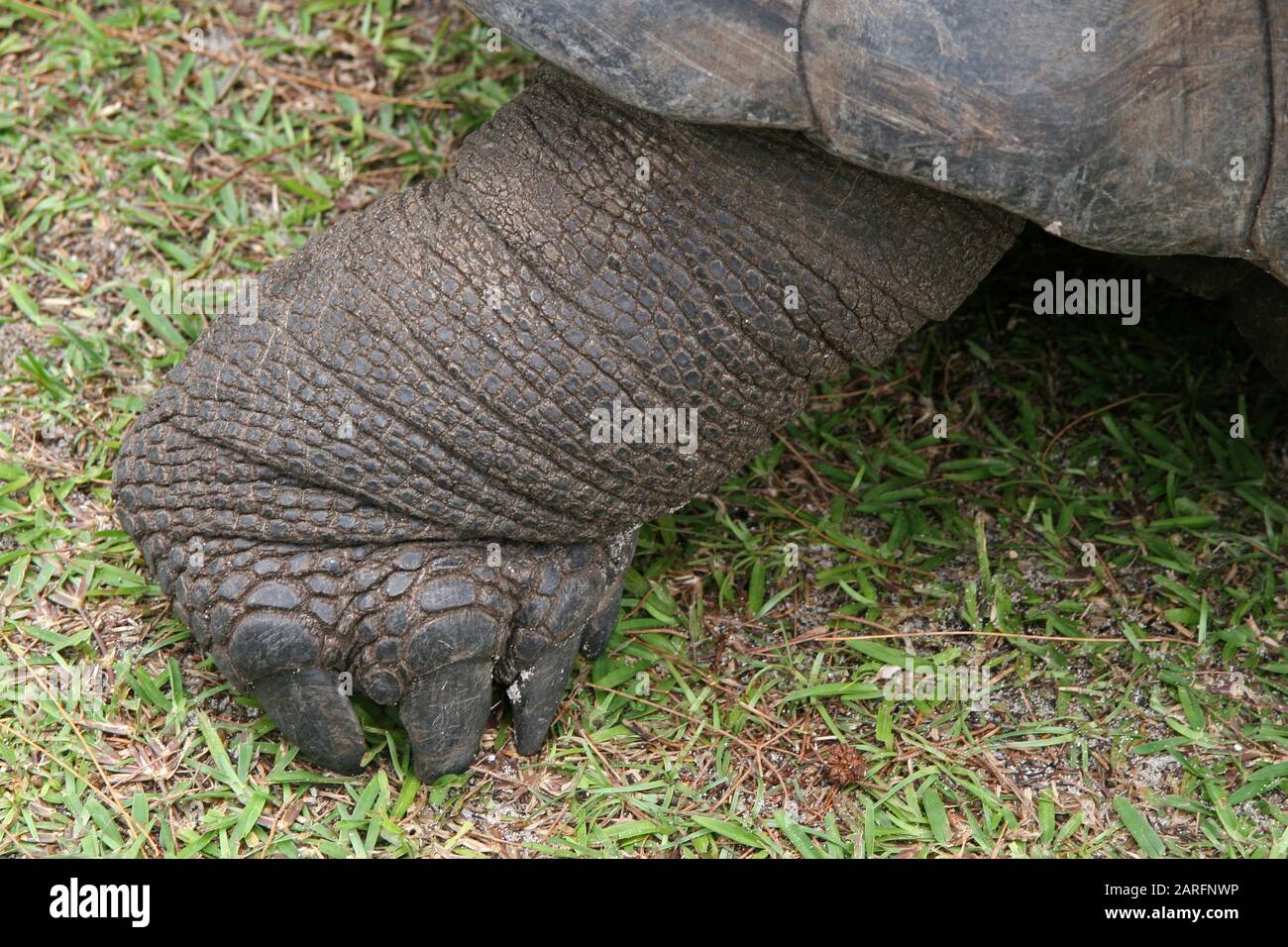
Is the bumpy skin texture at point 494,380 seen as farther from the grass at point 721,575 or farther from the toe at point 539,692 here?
the grass at point 721,575

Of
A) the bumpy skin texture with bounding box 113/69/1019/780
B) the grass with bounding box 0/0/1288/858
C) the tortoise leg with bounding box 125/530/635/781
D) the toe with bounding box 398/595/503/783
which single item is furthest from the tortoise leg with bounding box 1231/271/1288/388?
the toe with bounding box 398/595/503/783

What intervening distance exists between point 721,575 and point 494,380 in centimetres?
77

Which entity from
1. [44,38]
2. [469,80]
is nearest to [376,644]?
[469,80]

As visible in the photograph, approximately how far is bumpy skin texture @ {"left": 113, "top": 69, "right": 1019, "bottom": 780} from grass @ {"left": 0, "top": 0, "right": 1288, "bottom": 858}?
241mm

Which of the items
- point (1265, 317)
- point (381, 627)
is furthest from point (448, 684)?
point (1265, 317)

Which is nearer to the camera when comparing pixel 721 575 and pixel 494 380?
pixel 494 380

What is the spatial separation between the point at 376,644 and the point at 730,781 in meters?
0.68

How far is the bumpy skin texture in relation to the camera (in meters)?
2.29

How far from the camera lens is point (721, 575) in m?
2.84

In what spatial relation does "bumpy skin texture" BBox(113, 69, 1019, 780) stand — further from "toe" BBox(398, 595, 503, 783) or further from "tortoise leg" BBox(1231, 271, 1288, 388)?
"tortoise leg" BBox(1231, 271, 1288, 388)

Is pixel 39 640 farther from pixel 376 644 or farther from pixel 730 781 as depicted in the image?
pixel 730 781

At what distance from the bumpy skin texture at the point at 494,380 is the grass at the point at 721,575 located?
0.79 ft

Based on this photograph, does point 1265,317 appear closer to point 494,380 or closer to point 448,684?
point 494,380

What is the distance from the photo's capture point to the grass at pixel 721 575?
2.43 meters
